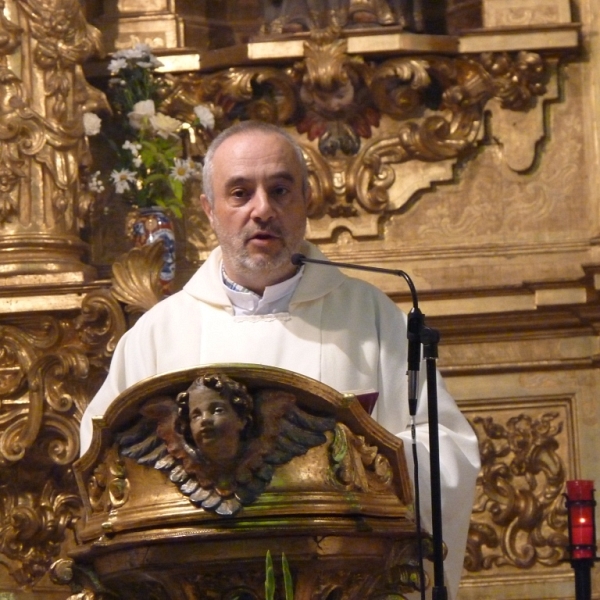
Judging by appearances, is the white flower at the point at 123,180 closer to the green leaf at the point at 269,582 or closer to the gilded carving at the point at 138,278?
the gilded carving at the point at 138,278

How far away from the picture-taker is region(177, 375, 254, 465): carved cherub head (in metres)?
3.47

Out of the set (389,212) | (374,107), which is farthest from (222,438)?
(374,107)

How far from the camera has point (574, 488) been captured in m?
5.41

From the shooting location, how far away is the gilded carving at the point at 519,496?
643 cm

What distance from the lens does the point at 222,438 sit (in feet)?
11.4

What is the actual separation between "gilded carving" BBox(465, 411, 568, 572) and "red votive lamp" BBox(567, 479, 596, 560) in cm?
→ 105

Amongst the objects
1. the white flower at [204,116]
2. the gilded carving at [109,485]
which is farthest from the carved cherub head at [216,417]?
the white flower at [204,116]

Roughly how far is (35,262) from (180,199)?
2.15ft

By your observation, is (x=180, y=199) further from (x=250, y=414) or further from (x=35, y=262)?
(x=250, y=414)

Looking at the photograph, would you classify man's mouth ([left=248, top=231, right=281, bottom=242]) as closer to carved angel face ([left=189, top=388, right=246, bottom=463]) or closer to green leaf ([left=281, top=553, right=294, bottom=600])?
carved angel face ([left=189, top=388, right=246, bottom=463])

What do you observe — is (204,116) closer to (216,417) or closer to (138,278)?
(138,278)

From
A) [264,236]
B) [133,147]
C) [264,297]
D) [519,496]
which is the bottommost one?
[519,496]

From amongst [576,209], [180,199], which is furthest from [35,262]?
[576,209]

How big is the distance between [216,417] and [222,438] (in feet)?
0.19
